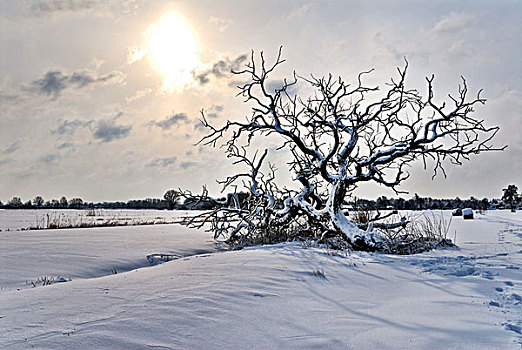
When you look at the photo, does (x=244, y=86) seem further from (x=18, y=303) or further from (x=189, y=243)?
(x=18, y=303)

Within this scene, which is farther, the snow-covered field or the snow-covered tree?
the snow-covered tree

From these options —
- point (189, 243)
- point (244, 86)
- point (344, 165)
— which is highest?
point (244, 86)

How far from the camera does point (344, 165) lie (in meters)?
8.62

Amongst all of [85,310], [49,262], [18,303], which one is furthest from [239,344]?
[49,262]

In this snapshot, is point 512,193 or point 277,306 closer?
point 277,306

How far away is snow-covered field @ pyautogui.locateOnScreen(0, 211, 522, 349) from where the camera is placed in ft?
7.88

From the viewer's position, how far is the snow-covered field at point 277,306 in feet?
7.88

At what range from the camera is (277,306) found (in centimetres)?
315

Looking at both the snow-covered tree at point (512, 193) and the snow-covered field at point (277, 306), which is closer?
the snow-covered field at point (277, 306)

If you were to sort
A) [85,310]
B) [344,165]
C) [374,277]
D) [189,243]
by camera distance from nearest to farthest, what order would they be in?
[85,310] → [374,277] → [344,165] → [189,243]

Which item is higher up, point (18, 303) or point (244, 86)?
point (244, 86)

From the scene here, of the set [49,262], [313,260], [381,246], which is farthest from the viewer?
[381,246]

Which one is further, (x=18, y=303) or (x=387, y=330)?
(x=18, y=303)

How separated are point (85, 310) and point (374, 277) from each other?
3.11 meters
